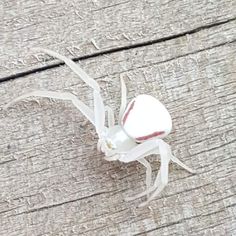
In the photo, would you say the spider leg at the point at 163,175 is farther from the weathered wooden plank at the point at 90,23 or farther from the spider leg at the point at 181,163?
the weathered wooden plank at the point at 90,23

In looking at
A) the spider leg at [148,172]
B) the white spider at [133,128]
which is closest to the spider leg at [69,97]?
the white spider at [133,128]

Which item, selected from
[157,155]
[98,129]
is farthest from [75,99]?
[157,155]

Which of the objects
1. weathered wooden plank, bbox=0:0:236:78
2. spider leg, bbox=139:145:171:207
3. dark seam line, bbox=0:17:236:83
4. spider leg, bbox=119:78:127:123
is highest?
weathered wooden plank, bbox=0:0:236:78

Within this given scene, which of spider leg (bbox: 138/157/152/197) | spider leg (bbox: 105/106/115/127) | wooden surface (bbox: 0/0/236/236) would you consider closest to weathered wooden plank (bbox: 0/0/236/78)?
wooden surface (bbox: 0/0/236/236)

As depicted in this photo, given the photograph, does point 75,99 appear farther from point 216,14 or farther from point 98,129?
point 216,14

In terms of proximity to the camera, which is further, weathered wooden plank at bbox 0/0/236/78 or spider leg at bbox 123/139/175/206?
weathered wooden plank at bbox 0/0/236/78

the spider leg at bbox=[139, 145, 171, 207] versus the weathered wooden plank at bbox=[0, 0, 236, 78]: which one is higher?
the weathered wooden plank at bbox=[0, 0, 236, 78]

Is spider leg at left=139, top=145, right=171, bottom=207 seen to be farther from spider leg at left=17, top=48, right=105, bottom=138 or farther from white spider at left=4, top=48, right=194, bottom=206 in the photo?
spider leg at left=17, top=48, right=105, bottom=138
